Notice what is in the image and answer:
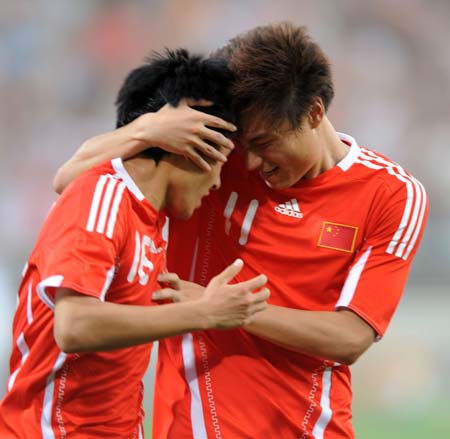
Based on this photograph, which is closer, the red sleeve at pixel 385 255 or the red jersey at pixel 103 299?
the red jersey at pixel 103 299

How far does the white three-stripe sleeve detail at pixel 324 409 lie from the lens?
9.05 feet

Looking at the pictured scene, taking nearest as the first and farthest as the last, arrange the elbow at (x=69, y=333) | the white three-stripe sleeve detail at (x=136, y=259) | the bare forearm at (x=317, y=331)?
the elbow at (x=69, y=333) < the white three-stripe sleeve detail at (x=136, y=259) < the bare forearm at (x=317, y=331)

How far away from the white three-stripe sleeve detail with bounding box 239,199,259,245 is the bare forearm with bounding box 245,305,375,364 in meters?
0.32

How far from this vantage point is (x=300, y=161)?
2.61 meters

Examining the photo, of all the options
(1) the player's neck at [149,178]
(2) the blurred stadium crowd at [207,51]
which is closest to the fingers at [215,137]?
(1) the player's neck at [149,178]

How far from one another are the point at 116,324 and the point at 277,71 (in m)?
0.99

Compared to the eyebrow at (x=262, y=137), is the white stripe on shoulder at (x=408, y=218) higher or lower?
lower

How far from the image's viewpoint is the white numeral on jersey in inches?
86.0

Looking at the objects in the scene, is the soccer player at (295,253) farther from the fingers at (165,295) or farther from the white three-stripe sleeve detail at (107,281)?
the white three-stripe sleeve detail at (107,281)

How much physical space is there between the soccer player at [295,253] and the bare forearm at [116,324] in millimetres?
631

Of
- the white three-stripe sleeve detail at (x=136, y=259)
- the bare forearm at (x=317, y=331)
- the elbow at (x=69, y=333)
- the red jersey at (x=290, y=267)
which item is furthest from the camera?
the red jersey at (x=290, y=267)

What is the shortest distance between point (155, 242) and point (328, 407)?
2.95ft

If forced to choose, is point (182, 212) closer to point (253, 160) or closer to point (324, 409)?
point (253, 160)

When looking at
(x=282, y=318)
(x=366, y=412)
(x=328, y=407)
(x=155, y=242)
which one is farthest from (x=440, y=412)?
(x=155, y=242)
